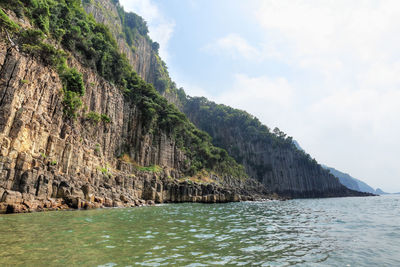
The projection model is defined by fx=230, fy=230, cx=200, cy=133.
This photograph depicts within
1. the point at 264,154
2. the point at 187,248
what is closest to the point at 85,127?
the point at 187,248

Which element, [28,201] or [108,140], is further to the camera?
[108,140]

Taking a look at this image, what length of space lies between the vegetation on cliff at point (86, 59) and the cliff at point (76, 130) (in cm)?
21

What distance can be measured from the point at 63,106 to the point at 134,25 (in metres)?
101

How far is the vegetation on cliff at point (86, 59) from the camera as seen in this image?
34.2 m

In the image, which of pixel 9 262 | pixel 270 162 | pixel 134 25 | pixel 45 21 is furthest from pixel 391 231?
pixel 134 25

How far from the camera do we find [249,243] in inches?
416

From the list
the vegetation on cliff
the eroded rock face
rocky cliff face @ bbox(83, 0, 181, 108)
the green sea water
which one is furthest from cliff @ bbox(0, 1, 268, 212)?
rocky cliff face @ bbox(83, 0, 181, 108)

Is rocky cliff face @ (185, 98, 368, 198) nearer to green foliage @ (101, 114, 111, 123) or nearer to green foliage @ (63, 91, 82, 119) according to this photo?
green foliage @ (101, 114, 111, 123)

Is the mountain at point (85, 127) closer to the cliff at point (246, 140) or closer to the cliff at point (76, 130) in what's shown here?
the cliff at point (76, 130)

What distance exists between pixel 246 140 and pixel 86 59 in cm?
10293

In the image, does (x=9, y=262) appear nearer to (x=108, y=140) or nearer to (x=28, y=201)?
(x=28, y=201)

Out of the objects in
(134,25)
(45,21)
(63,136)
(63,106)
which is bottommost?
(63,136)

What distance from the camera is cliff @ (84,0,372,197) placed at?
11725 cm

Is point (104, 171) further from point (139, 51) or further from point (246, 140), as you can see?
point (246, 140)
